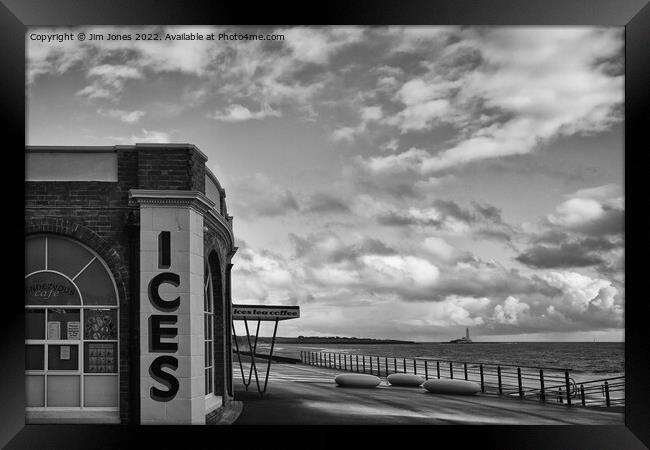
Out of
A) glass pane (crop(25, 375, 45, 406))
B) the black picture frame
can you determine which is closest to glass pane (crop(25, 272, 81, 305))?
the black picture frame

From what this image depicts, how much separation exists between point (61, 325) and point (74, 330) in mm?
226

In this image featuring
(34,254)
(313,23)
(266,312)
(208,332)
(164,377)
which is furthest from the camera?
(266,312)

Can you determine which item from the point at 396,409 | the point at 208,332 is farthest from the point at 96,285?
the point at 396,409

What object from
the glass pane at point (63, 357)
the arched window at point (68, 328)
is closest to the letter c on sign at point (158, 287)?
the arched window at point (68, 328)

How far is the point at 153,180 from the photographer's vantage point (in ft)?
39.9

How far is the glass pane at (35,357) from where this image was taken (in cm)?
1195

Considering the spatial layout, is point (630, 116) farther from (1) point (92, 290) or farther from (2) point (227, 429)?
(1) point (92, 290)

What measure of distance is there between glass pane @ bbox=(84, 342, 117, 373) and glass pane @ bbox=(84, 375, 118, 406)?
16cm

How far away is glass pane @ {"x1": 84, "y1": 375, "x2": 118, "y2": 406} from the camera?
11.9 m

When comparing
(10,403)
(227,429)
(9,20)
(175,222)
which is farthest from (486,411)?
(9,20)

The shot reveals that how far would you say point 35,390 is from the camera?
12.0 metres

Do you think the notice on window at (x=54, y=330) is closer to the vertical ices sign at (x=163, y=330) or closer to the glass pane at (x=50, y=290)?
the glass pane at (x=50, y=290)

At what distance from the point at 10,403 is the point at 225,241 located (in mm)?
5298

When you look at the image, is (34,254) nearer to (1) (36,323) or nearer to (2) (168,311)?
(1) (36,323)
